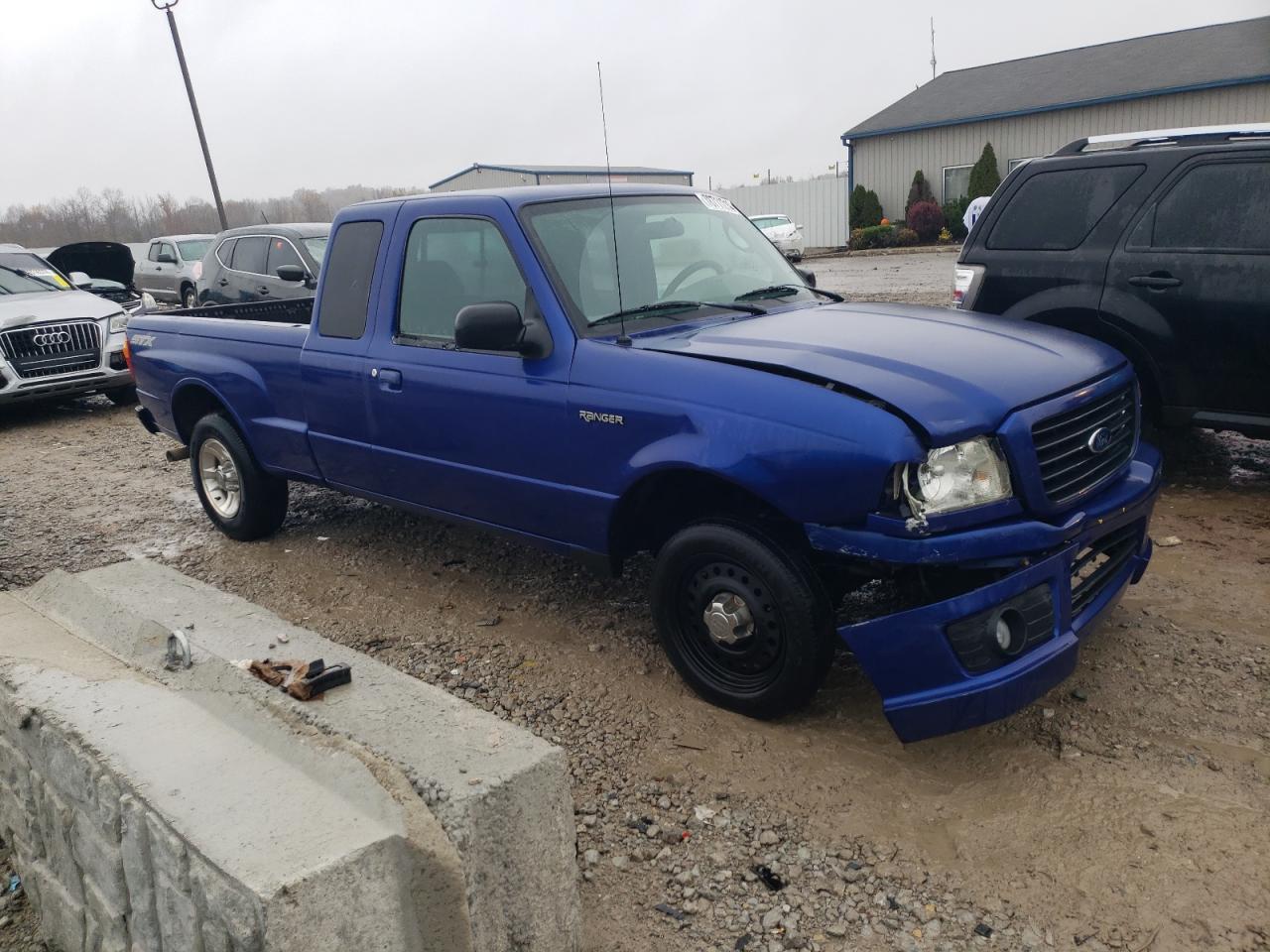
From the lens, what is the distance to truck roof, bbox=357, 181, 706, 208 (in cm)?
437

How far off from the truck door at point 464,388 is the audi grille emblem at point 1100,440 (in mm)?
1911

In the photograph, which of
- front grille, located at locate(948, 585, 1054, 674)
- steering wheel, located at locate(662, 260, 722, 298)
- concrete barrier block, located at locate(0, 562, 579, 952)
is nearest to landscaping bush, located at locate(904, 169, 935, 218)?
steering wheel, located at locate(662, 260, 722, 298)

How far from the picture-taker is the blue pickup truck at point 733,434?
10.2 feet

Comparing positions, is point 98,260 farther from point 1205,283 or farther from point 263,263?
point 1205,283

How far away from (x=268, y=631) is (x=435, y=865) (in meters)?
1.54

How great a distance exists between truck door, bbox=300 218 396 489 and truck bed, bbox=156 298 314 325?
1975 millimetres

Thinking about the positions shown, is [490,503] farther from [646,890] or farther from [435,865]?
[435,865]

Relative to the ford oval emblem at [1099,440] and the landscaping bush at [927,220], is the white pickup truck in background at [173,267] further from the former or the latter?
the ford oval emblem at [1099,440]

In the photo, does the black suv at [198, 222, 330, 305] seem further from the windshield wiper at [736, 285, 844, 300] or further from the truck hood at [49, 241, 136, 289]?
the windshield wiper at [736, 285, 844, 300]

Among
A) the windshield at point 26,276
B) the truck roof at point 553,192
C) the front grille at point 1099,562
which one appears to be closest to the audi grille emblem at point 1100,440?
the front grille at point 1099,562

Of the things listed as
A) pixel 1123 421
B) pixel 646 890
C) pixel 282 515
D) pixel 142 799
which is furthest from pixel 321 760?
pixel 282 515

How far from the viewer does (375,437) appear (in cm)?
483

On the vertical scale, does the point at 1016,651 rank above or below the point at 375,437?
below

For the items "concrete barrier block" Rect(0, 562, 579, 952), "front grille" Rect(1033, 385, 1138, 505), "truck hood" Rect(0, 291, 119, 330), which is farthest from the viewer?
"truck hood" Rect(0, 291, 119, 330)
